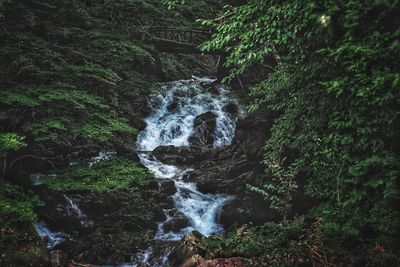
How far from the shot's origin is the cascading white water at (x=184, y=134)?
13.9m

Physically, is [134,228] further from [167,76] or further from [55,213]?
[167,76]

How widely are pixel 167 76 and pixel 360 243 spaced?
21.5 metres

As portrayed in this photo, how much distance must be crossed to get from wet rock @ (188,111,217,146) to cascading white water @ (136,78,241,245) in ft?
0.89

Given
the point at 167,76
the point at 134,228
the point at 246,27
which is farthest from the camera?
the point at 167,76

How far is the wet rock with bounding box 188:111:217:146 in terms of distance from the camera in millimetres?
19953

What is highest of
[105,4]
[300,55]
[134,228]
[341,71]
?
[105,4]

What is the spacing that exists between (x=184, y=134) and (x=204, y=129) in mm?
1250

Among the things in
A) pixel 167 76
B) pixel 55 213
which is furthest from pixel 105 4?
pixel 167 76

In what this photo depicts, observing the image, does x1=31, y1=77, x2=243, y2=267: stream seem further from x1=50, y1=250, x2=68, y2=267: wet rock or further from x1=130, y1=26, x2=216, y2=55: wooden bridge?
x1=130, y1=26, x2=216, y2=55: wooden bridge

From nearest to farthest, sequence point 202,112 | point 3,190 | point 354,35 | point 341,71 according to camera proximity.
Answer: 1. point 354,35
2. point 341,71
3. point 3,190
4. point 202,112

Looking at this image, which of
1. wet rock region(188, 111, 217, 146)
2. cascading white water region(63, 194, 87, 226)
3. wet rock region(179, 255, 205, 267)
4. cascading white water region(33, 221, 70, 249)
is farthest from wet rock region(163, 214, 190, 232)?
wet rock region(188, 111, 217, 146)

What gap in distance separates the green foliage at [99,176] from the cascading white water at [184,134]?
3478 mm

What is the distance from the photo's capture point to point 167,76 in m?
26.6

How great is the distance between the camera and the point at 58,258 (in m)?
9.58
